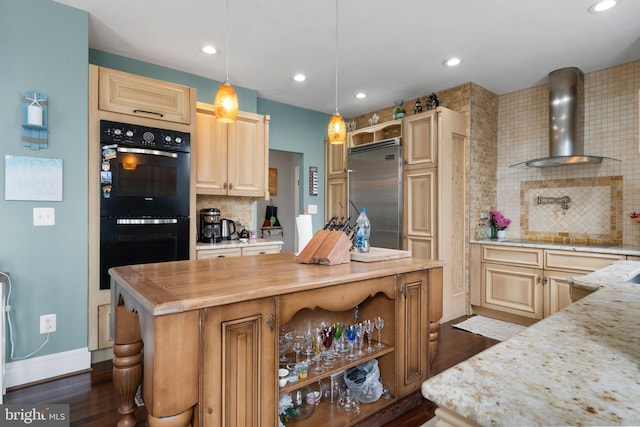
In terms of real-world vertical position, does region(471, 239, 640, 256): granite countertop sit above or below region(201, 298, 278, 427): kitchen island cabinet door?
above

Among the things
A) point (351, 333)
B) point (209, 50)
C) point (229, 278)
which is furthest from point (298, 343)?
point (209, 50)

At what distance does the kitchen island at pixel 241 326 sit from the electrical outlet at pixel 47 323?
3.90 feet

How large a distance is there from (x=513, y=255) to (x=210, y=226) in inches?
128

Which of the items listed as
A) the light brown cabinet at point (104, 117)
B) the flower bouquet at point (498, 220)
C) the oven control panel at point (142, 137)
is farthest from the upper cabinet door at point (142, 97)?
the flower bouquet at point (498, 220)

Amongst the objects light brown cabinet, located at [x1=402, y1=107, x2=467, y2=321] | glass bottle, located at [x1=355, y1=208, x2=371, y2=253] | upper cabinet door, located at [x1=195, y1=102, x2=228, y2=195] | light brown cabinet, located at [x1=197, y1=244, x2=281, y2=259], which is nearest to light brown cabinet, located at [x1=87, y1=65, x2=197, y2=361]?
upper cabinet door, located at [x1=195, y1=102, x2=228, y2=195]

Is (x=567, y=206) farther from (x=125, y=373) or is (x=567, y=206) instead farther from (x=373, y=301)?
(x=125, y=373)

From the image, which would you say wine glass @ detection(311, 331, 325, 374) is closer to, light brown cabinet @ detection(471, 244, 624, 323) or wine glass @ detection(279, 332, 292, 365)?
wine glass @ detection(279, 332, 292, 365)

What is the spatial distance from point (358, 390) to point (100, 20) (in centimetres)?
326

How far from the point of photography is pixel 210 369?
3.94ft

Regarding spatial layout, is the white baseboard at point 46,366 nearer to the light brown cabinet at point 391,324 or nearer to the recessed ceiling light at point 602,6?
the light brown cabinet at point 391,324

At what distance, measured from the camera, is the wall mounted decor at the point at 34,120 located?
2.25m

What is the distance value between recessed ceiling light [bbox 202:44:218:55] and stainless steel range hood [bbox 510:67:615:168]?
3464mm

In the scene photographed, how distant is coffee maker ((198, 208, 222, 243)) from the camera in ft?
11.5

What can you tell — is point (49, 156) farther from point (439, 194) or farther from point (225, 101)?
point (439, 194)
